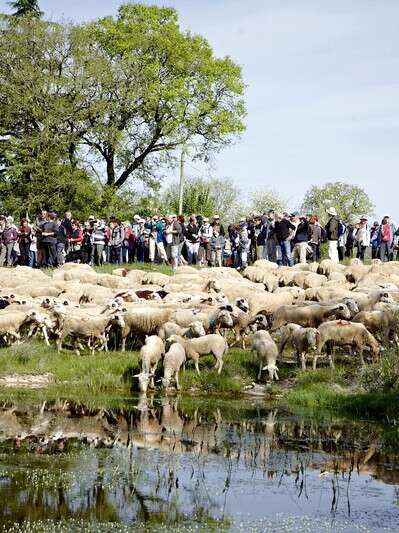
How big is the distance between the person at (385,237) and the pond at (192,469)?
21022mm

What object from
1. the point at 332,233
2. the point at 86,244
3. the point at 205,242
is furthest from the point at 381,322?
the point at 86,244

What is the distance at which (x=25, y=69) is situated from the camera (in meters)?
53.6

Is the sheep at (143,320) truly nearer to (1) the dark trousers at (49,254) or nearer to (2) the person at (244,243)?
(1) the dark trousers at (49,254)

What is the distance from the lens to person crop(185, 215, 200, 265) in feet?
133

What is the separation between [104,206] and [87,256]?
55.1 feet

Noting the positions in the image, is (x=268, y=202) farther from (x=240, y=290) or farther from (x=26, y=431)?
(x=26, y=431)

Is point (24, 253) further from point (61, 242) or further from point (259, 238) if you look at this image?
point (259, 238)

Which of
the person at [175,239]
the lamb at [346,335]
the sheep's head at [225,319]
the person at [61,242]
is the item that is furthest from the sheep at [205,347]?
the person at [61,242]

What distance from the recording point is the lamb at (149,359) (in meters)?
21.7

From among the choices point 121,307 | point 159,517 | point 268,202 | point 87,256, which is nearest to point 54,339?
point 121,307

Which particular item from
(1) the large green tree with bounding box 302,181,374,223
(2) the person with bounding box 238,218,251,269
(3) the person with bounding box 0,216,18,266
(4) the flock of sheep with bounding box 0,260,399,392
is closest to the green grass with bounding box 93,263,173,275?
(2) the person with bounding box 238,218,251,269

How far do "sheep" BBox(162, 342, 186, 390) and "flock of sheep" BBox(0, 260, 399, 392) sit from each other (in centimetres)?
2

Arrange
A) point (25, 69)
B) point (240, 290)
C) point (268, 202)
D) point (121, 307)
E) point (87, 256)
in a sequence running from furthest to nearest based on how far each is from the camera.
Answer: point (268, 202)
point (25, 69)
point (87, 256)
point (240, 290)
point (121, 307)

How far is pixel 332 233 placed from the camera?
38.9 metres
